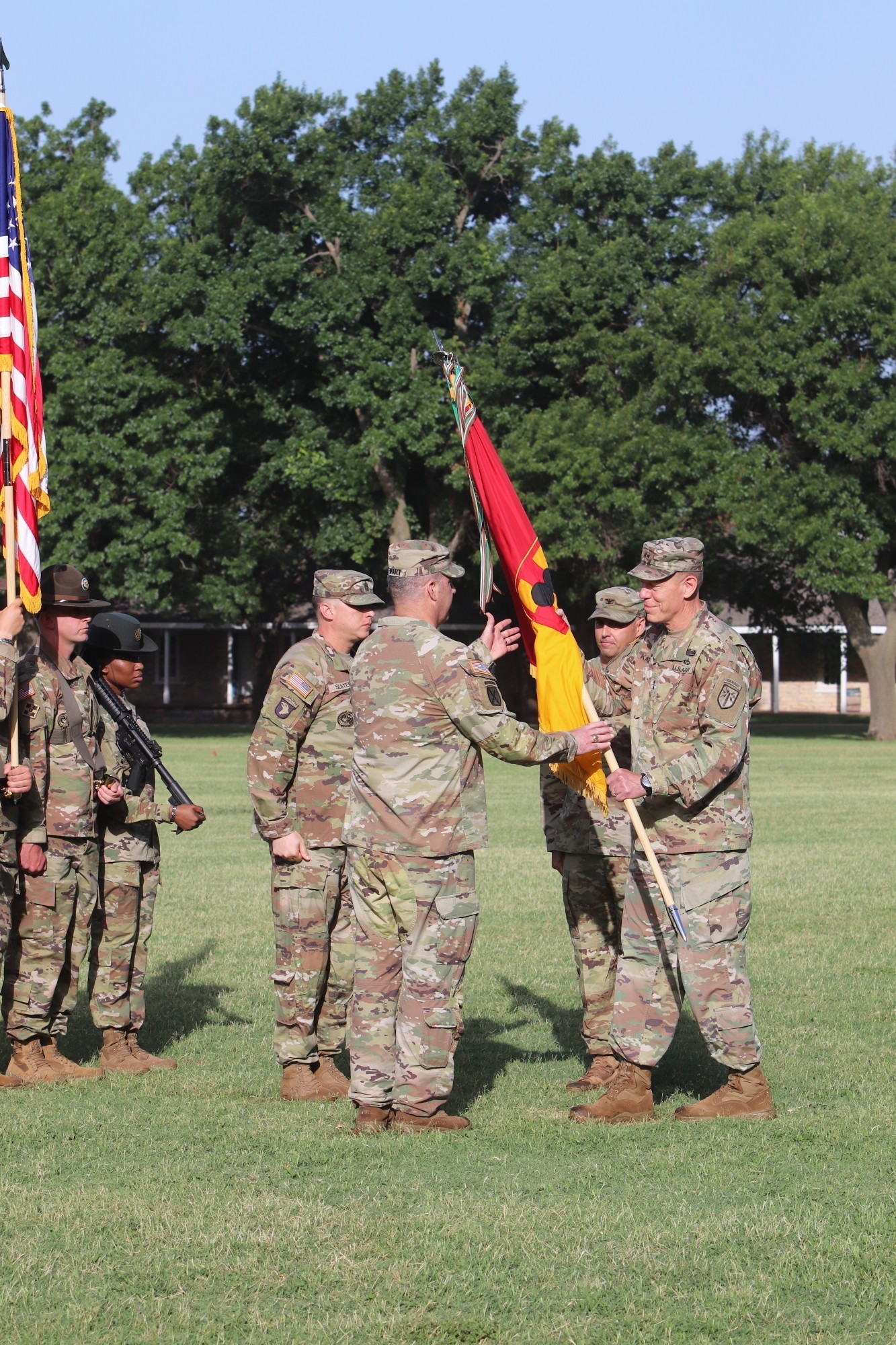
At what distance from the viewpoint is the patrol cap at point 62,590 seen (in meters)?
7.91

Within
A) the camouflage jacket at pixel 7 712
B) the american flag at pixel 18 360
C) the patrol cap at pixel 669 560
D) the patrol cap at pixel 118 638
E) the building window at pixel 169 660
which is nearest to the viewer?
the patrol cap at pixel 669 560

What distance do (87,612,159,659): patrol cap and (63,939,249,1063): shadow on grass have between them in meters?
2.12

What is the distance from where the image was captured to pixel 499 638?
7.20 meters

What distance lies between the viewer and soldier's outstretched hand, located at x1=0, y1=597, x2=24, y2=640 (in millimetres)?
7328

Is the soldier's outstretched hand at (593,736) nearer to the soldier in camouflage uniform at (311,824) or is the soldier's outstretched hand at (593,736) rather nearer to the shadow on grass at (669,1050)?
the soldier in camouflage uniform at (311,824)

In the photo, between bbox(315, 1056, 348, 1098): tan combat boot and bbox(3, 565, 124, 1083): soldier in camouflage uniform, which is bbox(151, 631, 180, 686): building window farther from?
bbox(315, 1056, 348, 1098): tan combat boot

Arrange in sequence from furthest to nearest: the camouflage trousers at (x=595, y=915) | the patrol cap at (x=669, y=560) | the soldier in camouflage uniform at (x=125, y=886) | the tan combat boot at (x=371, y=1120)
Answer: the soldier in camouflage uniform at (x=125, y=886), the camouflage trousers at (x=595, y=915), the patrol cap at (x=669, y=560), the tan combat boot at (x=371, y=1120)

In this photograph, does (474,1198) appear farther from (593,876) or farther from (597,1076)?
(593,876)

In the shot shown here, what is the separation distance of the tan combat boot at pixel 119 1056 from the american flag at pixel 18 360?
2520mm

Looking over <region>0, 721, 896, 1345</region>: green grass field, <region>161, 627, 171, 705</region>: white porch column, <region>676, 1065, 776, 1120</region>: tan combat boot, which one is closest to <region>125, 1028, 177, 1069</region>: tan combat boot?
<region>0, 721, 896, 1345</region>: green grass field

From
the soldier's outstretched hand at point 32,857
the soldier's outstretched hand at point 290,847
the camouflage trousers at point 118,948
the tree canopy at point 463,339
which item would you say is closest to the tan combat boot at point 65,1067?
the camouflage trousers at point 118,948

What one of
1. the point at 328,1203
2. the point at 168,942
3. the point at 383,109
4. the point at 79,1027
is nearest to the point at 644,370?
the point at 383,109

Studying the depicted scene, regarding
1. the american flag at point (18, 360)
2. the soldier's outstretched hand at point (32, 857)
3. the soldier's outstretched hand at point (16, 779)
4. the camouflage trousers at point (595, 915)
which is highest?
the american flag at point (18, 360)

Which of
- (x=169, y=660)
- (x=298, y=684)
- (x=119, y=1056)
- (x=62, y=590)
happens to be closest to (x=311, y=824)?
(x=298, y=684)
